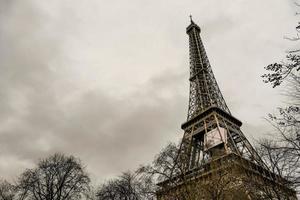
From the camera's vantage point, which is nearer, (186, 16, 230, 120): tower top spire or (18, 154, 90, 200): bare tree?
(18, 154, 90, 200): bare tree

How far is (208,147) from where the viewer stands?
22.1 meters

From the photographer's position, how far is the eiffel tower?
19.2m

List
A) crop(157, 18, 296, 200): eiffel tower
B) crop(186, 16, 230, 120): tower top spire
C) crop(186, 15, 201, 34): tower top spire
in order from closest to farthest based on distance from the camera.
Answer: crop(157, 18, 296, 200): eiffel tower → crop(186, 16, 230, 120): tower top spire → crop(186, 15, 201, 34): tower top spire

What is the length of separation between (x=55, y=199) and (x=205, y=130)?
1089 inches

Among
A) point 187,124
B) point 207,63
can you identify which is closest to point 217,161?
point 187,124

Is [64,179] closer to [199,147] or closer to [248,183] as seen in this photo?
[248,183]

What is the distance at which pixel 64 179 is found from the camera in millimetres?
30797

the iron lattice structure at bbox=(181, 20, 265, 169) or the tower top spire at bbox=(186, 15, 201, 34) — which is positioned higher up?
the tower top spire at bbox=(186, 15, 201, 34)

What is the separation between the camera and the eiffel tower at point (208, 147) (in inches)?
755

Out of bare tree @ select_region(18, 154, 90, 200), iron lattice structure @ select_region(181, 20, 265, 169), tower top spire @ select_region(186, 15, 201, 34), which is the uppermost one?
tower top spire @ select_region(186, 15, 201, 34)

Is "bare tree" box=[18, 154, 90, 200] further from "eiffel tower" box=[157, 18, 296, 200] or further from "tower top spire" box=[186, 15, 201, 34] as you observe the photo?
"tower top spire" box=[186, 15, 201, 34]

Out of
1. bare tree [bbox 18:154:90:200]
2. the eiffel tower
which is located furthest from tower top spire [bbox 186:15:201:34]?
bare tree [bbox 18:154:90:200]

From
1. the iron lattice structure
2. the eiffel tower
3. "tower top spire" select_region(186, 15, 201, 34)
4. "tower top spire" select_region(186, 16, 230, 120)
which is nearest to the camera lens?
the eiffel tower

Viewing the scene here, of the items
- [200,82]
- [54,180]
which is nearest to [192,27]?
[200,82]
